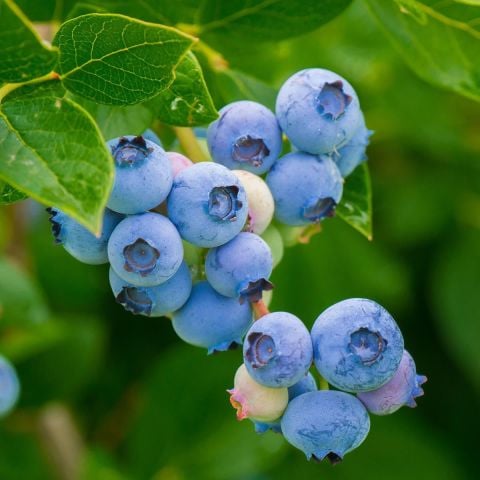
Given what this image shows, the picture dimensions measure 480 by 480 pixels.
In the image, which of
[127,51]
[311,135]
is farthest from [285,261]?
[127,51]

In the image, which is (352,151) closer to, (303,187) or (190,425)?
(303,187)

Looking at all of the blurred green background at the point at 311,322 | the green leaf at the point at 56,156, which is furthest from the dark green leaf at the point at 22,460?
the green leaf at the point at 56,156

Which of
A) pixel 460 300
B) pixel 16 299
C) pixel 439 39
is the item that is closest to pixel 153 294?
pixel 439 39

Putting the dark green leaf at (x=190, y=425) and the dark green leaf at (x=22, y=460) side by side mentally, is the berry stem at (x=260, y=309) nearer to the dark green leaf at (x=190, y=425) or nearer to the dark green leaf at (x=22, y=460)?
the dark green leaf at (x=190, y=425)

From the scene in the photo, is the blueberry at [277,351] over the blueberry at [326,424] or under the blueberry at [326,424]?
over

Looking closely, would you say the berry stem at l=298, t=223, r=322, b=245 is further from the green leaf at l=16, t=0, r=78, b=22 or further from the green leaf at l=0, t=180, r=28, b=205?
the green leaf at l=16, t=0, r=78, b=22

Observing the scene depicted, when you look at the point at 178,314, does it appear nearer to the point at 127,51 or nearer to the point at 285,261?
the point at 127,51
